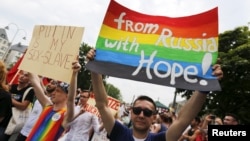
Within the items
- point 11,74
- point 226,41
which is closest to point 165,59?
point 11,74

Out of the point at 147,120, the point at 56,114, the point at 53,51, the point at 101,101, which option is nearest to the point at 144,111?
the point at 147,120

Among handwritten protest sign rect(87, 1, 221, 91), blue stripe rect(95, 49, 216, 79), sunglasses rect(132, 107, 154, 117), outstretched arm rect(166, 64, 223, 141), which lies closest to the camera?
outstretched arm rect(166, 64, 223, 141)

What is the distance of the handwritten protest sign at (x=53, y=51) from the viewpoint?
14.5ft

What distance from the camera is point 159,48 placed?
11.1 ft

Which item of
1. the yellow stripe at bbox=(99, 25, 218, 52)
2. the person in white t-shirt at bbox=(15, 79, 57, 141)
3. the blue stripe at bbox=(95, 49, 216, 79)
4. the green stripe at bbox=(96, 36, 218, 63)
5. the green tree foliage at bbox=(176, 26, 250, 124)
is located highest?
the green tree foliage at bbox=(176, 26, 250, 124)

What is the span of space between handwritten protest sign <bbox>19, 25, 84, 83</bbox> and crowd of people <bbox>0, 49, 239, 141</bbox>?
19 centimetres

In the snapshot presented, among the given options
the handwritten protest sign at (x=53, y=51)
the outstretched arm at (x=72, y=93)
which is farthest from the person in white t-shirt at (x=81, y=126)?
the handwritten protest sign at (x=53, y=51)

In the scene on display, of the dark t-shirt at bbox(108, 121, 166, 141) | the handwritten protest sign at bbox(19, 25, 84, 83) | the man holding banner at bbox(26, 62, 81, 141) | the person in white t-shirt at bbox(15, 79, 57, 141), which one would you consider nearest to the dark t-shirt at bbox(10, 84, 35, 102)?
the person in white t-shirt at bbox(15, 79, 57, 141)

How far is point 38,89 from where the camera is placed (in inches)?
181

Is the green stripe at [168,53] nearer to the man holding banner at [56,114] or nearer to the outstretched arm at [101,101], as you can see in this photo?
the outstretched arm at [101,101]

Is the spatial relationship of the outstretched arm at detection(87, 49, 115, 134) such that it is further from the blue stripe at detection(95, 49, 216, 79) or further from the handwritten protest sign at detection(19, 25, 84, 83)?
the handwritten protest sign at detection(19, 25, 84, 83)

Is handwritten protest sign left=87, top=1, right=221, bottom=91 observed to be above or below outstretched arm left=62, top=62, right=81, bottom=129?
above

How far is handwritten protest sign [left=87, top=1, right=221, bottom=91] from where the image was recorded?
3041mm

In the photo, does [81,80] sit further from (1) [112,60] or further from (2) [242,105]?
(1) [112,60]
